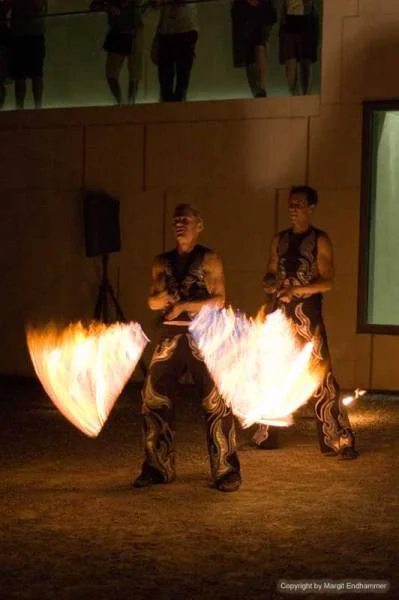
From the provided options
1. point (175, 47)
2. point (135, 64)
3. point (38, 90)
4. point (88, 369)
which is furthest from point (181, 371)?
point (38, 90)

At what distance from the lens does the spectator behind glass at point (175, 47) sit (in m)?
14.5

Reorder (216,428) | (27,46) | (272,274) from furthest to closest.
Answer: (27,46)
(272,274)
(216,428)

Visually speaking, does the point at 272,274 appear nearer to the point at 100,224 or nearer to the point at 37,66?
the point at 100,224

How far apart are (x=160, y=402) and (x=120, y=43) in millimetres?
7965

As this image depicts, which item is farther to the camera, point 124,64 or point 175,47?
point 124,64

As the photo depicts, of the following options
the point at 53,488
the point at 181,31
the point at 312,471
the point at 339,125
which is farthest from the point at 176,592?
the point at 181,31

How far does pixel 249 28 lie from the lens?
1430cm

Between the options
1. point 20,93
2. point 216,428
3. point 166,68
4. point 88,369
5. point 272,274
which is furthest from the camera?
point 20,93

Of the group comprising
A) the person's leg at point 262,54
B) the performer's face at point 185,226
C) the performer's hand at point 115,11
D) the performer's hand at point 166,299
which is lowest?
the performer's hand at point 166,299

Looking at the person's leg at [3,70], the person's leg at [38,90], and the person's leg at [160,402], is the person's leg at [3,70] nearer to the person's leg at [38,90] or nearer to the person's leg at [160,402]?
the person's leg at [38,90]

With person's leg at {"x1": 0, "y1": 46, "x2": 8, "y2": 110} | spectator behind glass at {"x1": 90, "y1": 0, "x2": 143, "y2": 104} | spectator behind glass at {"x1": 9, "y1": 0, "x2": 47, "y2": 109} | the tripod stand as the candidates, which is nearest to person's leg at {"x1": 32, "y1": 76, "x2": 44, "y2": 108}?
spectator behind glass at {"x1": 9, "y1": 0, "x2": 47, "y2": 109}

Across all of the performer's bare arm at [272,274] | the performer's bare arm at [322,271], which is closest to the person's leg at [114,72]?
the performer's bare arm at [272,274]

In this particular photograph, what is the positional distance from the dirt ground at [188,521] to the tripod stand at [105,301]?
4.22 metres

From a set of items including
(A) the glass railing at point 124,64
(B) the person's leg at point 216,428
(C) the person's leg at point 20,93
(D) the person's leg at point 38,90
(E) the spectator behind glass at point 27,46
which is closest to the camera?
(B) the person's leg at point 216,428
